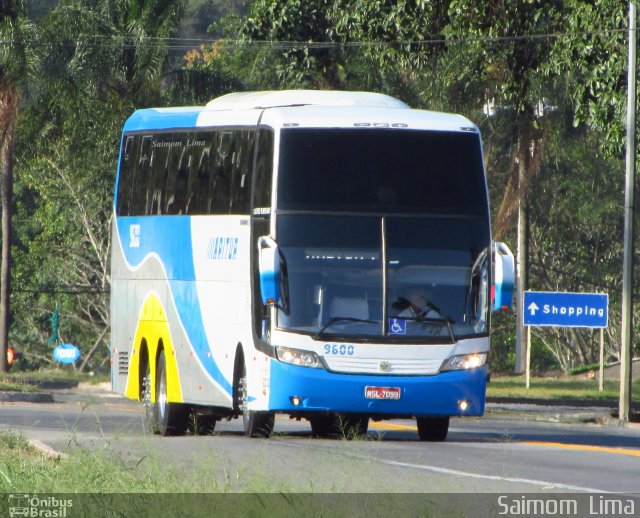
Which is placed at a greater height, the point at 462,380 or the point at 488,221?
the point at 488,221

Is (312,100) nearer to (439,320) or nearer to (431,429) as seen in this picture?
(439,320)

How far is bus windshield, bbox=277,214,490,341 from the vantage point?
56.2ft

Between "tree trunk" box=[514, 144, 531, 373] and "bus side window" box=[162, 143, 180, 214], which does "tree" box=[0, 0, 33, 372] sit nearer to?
"tree trunk" box=[514, 144, 531, 373]

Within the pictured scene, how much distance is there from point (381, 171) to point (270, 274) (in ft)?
6.45

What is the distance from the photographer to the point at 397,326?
17.2m

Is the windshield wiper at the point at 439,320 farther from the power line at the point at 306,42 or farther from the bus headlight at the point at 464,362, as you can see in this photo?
the power line at the point at 306,42

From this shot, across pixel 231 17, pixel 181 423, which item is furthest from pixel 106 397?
pixel 231 17

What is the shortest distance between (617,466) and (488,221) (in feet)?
11.9

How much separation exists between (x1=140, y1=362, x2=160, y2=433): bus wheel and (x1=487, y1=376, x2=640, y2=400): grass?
13388mm

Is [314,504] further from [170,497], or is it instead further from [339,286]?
[339,286]

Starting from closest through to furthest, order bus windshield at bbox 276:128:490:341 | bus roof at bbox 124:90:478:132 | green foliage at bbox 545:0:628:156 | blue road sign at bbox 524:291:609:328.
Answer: bus windshield at bbox 276:128:490:341, bus roof at bbox 124:90:478:132, green foliage at bbox 545:0:628:156, blue road sign at bbox 524:291:609:328

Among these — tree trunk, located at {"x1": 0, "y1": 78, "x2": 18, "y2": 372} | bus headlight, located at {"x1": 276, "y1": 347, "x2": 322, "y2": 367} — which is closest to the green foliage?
bus headlight, located at {"x1": 276, "y1": 347, "x2": 322, "y2": 367}

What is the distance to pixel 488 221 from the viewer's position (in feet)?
58.3

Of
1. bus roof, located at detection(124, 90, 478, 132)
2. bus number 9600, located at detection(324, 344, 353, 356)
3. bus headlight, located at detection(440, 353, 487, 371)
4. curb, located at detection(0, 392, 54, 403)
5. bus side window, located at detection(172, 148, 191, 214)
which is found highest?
bus roof, located at detection(124, 90, 478, 132)
